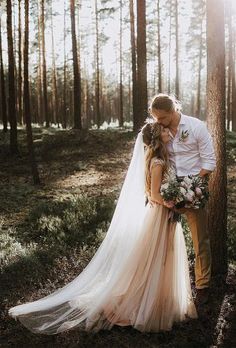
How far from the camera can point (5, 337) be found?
Result: 16.6 feet

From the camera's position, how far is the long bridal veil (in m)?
5.14

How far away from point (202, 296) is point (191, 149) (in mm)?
1851

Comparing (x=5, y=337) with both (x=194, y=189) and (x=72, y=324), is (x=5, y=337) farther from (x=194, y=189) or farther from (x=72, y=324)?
(x=194, y=189)

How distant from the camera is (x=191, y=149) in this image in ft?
16.8

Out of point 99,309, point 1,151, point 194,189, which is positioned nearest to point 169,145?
point 194,189

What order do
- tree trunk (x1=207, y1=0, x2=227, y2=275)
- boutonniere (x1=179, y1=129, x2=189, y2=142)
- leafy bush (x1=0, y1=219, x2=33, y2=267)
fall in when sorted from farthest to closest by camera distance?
leafy bush (x1=0, y1=219, x2=33, y2=267), tree trunk (x1=207, y1=0, x2=227, y2=275), boutonniere (x1=179, y1=129, x2=189, y2=142)

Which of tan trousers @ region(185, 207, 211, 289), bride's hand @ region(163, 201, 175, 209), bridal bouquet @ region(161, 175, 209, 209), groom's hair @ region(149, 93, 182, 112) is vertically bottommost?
tan trousers @ region(185, 207, 211, 289)

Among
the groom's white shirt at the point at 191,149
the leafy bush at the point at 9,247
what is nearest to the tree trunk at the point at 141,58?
the leafy bush at the point at 9,247

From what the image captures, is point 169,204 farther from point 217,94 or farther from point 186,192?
point 217,94

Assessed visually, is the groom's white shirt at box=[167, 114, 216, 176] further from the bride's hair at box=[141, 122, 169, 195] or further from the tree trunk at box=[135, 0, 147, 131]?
the tree trunk at box=[135, 0, 147, 131]

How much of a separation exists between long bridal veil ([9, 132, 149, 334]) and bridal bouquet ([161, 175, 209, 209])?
19.4 inches

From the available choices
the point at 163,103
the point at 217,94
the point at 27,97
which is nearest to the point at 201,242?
the point at 163,103

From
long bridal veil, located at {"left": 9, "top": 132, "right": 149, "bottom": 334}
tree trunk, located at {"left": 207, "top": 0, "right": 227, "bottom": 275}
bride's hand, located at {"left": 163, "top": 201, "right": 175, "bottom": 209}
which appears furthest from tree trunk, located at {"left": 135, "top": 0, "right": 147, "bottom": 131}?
bride's hand, located at {"left": 163, "top": 201, "right": 175, "bottom": 209}

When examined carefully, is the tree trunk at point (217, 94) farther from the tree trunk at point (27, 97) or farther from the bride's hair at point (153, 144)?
the tree trunk at point (27, 97)
